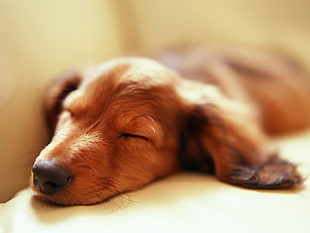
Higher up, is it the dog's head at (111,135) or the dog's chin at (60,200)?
the dog's head at (111,135)

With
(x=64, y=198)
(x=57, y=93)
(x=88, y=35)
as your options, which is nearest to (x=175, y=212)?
(x=64, y=198)

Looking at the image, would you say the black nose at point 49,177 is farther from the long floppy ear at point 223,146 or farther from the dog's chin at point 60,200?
the long floppy ear at point 223,146

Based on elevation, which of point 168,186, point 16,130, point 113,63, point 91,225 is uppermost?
point 113,63

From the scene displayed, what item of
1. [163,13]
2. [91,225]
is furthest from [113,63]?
[163,13]

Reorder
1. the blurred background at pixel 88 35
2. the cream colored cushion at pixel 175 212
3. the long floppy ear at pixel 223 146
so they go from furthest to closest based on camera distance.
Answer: the long floppy ear at pixel 223 146, the blurred background at pixel 88 35, the cream colored cushion at pixel 175 212

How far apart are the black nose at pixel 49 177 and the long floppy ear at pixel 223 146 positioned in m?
0.65

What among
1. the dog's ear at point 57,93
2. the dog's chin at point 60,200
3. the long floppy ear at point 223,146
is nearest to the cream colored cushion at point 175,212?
the dog's chin at point 60,200

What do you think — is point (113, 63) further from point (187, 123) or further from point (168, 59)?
point (168, 59)

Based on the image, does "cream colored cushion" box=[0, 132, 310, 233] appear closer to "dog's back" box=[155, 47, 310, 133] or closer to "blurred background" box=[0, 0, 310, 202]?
"blurred background" box=[0, 0, 310, 202]

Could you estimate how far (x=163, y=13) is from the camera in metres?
2.88

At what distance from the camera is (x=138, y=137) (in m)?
1.44

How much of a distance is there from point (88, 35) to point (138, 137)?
0.91 m

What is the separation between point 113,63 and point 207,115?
0.50 meters

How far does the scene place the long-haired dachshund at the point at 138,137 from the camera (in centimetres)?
123
